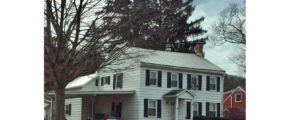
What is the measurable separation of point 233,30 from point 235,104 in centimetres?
49

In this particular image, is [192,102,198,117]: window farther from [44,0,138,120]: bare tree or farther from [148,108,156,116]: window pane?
[44,0,138,120]: bare tree

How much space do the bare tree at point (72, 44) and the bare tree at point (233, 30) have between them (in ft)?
2.09

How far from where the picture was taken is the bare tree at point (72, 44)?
11.7 ft

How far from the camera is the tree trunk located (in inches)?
140

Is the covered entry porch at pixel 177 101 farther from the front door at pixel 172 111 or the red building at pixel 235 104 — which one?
the red building at pixel 235 104

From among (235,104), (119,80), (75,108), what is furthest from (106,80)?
(235,104)

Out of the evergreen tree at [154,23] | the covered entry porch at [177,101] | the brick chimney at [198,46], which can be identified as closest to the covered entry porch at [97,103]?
the covered entry porch at [177,101]

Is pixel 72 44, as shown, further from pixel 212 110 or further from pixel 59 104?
pixel 212 110

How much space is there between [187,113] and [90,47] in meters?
0.77

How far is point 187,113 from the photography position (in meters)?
3.61
